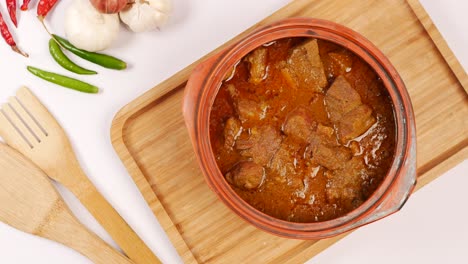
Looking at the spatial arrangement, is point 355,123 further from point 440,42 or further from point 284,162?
point 440,42

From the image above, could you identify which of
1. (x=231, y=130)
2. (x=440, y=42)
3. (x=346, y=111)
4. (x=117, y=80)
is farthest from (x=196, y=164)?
(x=440, y=42)

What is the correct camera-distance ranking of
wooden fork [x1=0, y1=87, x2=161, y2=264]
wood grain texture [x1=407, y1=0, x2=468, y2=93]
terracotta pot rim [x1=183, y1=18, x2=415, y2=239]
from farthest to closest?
wooden fork [x1=0, y1=87, x2=161, y2=264], wood grain texture [x1=407, y1=0, x2=468, y2=93], terracotta pot rim [x1=183, y1=18, x2=415, y2=239]

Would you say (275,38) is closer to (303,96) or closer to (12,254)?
(303,96)

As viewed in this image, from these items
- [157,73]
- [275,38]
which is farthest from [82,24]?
[275,38]

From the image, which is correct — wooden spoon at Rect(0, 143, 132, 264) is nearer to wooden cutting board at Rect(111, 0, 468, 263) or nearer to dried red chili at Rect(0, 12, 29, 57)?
wooden cutting board at Rect(111, 0, 468, 263)

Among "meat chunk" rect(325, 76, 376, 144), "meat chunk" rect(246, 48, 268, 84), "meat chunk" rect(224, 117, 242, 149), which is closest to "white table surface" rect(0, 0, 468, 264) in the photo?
"meat chunk" rect(246, 48, 268, 84)
